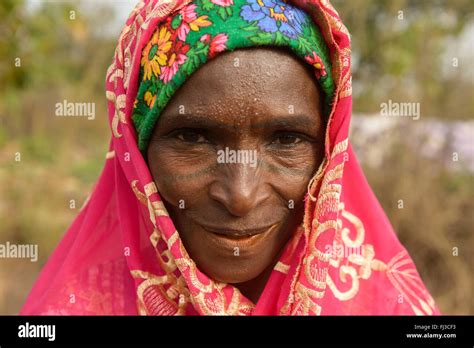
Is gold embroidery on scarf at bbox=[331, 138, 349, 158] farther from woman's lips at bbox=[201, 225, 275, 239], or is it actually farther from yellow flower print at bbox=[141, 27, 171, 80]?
yellow flower print at bbox=[141, 27, 171, 80]

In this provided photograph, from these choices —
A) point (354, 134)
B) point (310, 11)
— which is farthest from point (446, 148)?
point (310, 11)

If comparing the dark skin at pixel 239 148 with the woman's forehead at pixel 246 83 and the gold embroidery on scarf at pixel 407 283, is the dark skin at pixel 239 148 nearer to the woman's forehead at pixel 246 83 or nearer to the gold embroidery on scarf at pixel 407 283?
the woman's forehead at pixel 246 83

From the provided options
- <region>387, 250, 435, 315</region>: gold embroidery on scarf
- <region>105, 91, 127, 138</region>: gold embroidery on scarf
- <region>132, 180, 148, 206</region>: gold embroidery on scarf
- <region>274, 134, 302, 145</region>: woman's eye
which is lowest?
<region>387, 250, 435, 315</region>: gold embroidery on scarf

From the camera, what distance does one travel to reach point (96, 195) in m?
2.00

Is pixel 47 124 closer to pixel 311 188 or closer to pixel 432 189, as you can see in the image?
pixel 432 189

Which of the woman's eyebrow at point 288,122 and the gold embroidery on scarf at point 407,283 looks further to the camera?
the gold embroidery on scarf at point 407,283

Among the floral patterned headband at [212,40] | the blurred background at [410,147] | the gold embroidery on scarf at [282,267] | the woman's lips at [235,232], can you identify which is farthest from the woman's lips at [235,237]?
the blurred background at [410,147]

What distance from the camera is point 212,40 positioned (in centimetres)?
153

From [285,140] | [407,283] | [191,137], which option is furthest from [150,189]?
[407,283]

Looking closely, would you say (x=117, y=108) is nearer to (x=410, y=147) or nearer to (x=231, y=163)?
(x=231, y=163)

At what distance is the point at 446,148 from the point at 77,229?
3.89 m

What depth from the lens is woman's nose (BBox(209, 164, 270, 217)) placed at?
1.49 m

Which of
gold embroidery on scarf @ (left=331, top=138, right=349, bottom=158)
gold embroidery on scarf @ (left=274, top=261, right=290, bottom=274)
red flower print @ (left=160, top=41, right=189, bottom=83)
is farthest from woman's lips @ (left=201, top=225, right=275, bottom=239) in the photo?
red flower print @ (left=160, top=41, right=189, bottom=83)

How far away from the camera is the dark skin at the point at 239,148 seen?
1510mm
